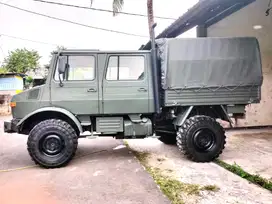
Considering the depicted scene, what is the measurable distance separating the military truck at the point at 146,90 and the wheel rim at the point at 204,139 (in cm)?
2

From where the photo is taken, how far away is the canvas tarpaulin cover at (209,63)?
4.85 metres

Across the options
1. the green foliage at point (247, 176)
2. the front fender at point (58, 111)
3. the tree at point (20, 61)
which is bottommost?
the green foliage at point (247, 176)

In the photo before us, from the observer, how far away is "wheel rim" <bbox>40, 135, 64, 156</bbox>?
15.3ft

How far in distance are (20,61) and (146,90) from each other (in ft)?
94.5

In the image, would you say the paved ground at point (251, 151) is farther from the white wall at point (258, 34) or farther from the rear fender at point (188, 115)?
the rear fender at point (188, 115)

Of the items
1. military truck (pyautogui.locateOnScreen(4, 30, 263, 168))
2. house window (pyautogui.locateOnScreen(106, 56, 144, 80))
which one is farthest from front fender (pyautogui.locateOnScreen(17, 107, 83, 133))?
house window (pyautogui.locateOnScreen(106, 56, 144, 80))

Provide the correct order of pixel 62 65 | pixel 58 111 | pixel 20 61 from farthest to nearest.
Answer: pixel 20 61 < pixel 58 111 < pixel 62 65

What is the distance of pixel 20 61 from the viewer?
29.8m

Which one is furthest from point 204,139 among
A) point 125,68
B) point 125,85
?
point 125,68

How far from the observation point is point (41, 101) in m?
4.79

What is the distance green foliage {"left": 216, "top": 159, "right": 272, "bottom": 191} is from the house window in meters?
2.33

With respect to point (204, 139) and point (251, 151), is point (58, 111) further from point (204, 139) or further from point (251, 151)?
point (251, 151)

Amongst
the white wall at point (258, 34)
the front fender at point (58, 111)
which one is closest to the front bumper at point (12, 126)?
the front fender at point (58, 111)

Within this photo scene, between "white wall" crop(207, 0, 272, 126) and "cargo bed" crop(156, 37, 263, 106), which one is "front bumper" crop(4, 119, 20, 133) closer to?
"cargo bed" crop(156, 37, 263, 106)
